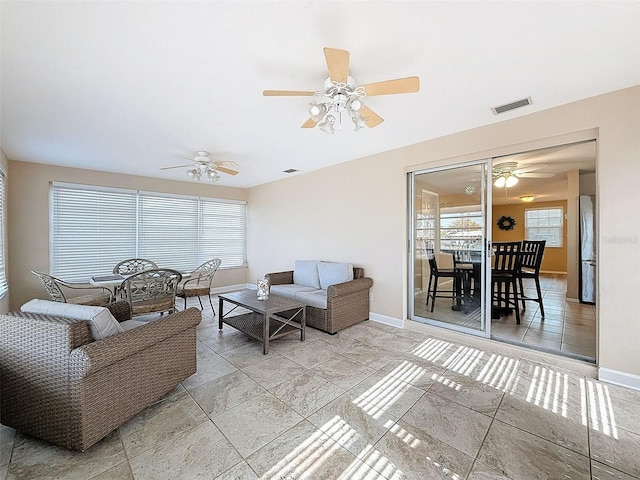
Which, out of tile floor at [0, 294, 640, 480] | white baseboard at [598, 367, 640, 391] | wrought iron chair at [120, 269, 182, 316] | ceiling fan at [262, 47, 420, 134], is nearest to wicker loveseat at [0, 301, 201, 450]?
tile floor at [0, 294, 640, 480]

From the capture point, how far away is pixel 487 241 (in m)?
3.26

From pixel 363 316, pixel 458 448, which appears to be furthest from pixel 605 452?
pixel 363 316

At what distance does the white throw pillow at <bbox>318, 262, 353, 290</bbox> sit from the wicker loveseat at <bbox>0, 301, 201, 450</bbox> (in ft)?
8.93

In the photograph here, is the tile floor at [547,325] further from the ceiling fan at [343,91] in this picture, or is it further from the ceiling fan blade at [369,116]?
the ceiling fan at [343,91]

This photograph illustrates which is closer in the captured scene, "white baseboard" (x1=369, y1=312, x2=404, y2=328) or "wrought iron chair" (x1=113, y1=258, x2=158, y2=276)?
"white baseboard" (x1=369, y1=312, x2=404, y2=328)

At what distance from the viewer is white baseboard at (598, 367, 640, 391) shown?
7.52 ft

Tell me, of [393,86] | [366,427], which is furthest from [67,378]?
[393,86]

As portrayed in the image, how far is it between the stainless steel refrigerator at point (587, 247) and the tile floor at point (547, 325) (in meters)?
0.26

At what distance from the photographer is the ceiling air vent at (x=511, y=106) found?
8.35 feet

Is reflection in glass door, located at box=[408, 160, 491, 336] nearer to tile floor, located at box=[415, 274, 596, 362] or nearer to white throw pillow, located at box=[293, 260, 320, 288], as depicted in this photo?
tile floor, located at box=[415, 274, 596, 362]

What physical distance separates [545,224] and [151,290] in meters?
10.9

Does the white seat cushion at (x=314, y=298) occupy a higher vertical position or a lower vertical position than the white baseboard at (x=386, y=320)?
higher

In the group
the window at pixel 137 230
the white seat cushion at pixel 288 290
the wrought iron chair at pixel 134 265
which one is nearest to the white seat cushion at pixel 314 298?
the white seat cushion at pixel 288 290

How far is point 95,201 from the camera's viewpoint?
4938 mm
